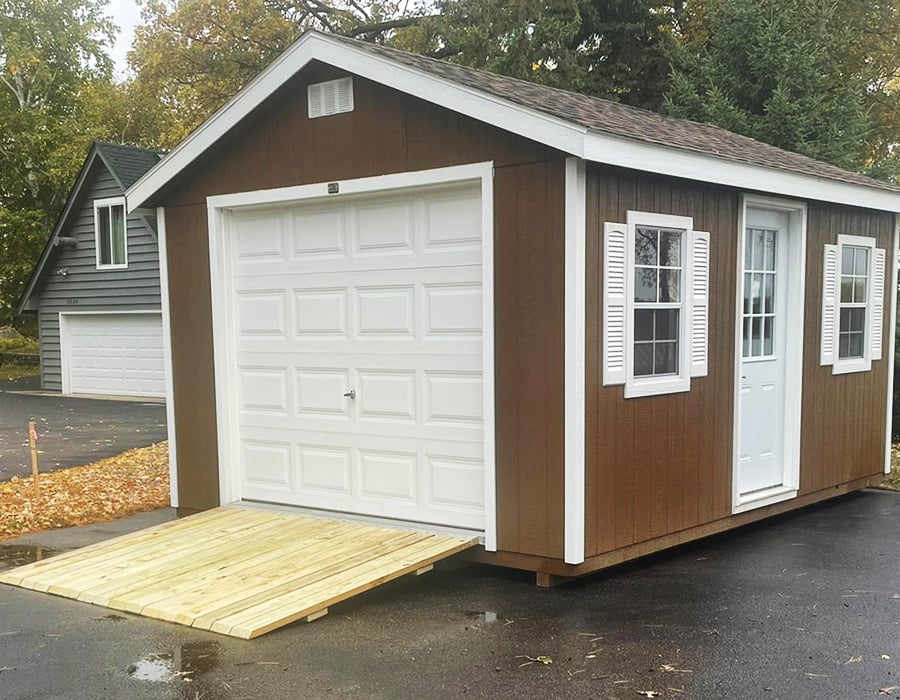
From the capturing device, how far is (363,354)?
6.37 meters

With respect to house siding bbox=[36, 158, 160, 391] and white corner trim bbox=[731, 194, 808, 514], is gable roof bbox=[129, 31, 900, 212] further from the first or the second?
house siding bbox=[36, 158, 160, 391]

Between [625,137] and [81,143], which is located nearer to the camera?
[625,137]

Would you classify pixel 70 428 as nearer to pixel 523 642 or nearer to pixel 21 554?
pixel 21 554

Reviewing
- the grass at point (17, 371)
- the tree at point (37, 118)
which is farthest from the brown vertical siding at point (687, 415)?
the grass at point (17, 371)

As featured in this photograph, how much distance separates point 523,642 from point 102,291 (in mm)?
17096

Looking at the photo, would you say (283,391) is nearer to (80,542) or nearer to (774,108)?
(80,542)

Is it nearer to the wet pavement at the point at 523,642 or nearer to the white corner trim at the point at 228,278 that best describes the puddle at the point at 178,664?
the wet pavement at the point at 523,642

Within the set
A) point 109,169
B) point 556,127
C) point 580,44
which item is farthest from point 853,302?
point 109,169

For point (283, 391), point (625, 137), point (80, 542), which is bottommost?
point (80, 542)

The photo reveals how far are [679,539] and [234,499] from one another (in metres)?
3.37

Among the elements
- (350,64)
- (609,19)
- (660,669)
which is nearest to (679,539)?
(660,669)

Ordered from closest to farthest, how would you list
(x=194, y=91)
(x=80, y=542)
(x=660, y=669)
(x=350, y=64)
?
(x=660, y=669), (x=350, y=64), (x=80, y=542), (x=194, y=91)

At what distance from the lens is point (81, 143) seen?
84.4ft

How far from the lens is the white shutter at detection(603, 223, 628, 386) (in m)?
5.47
